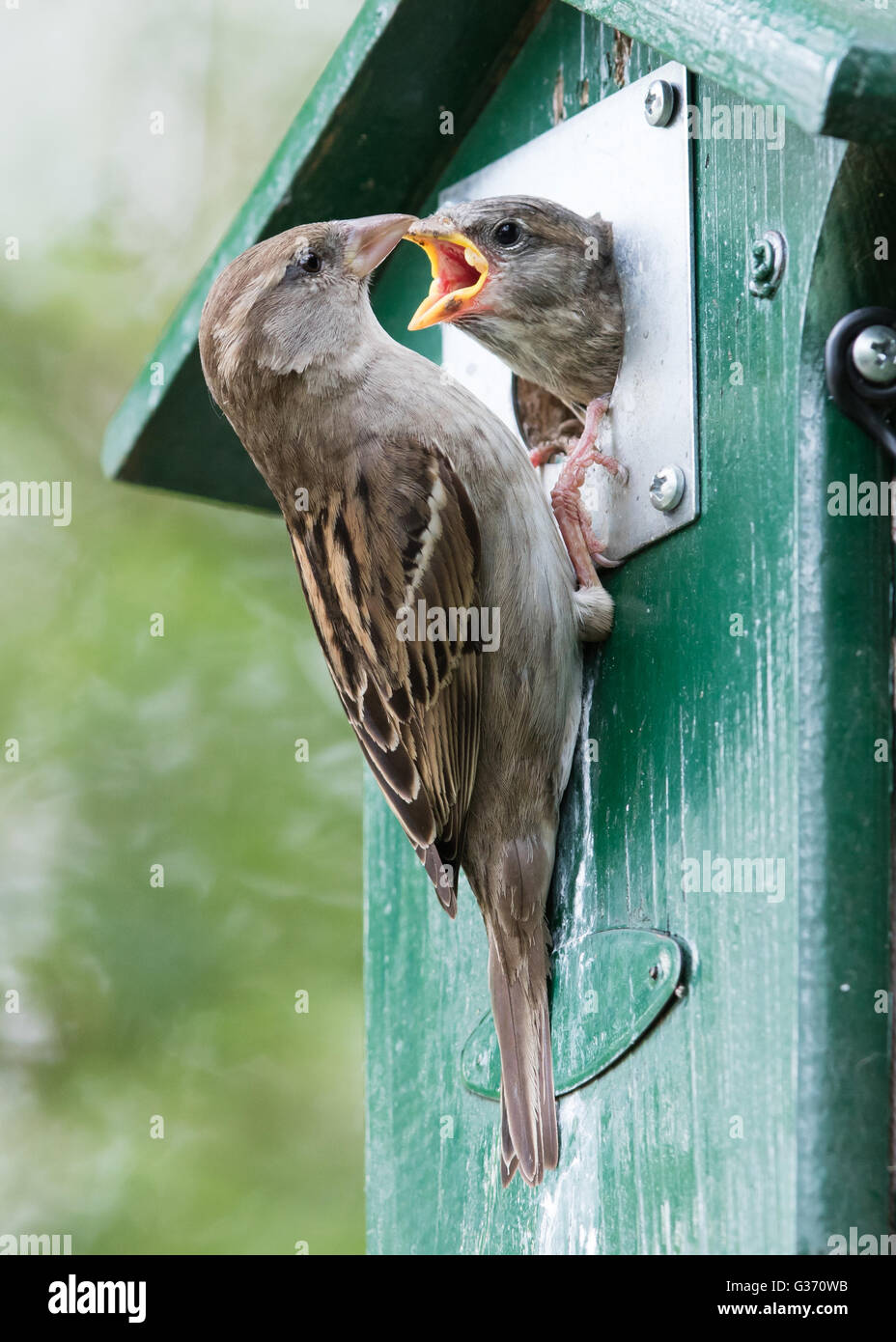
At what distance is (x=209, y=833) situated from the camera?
491 cm

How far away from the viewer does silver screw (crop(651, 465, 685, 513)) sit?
2686 mm

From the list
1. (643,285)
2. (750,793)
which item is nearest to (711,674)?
(750,793)

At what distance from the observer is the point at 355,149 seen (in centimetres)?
352

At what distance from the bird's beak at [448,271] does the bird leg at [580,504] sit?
28cm

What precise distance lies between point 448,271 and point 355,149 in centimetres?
56

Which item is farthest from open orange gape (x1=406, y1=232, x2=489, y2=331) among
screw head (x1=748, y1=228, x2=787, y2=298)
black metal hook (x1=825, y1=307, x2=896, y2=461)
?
black metal hook (x1=825, y1=307, x2=896, y2=461)

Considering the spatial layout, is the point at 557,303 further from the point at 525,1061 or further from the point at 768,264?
the point at 525,1061

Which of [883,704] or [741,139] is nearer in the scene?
[883,704]

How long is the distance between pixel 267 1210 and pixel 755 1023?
8.40 ft

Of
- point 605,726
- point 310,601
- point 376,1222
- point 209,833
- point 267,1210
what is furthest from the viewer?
point 209,833

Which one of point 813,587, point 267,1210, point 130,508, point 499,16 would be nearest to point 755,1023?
point 813,587

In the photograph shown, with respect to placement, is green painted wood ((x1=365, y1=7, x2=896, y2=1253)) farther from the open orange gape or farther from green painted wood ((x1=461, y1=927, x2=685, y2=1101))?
the open orange gape

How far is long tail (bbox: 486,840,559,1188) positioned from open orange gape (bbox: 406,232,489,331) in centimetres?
89

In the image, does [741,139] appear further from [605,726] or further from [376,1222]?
Result: [376,1222]
